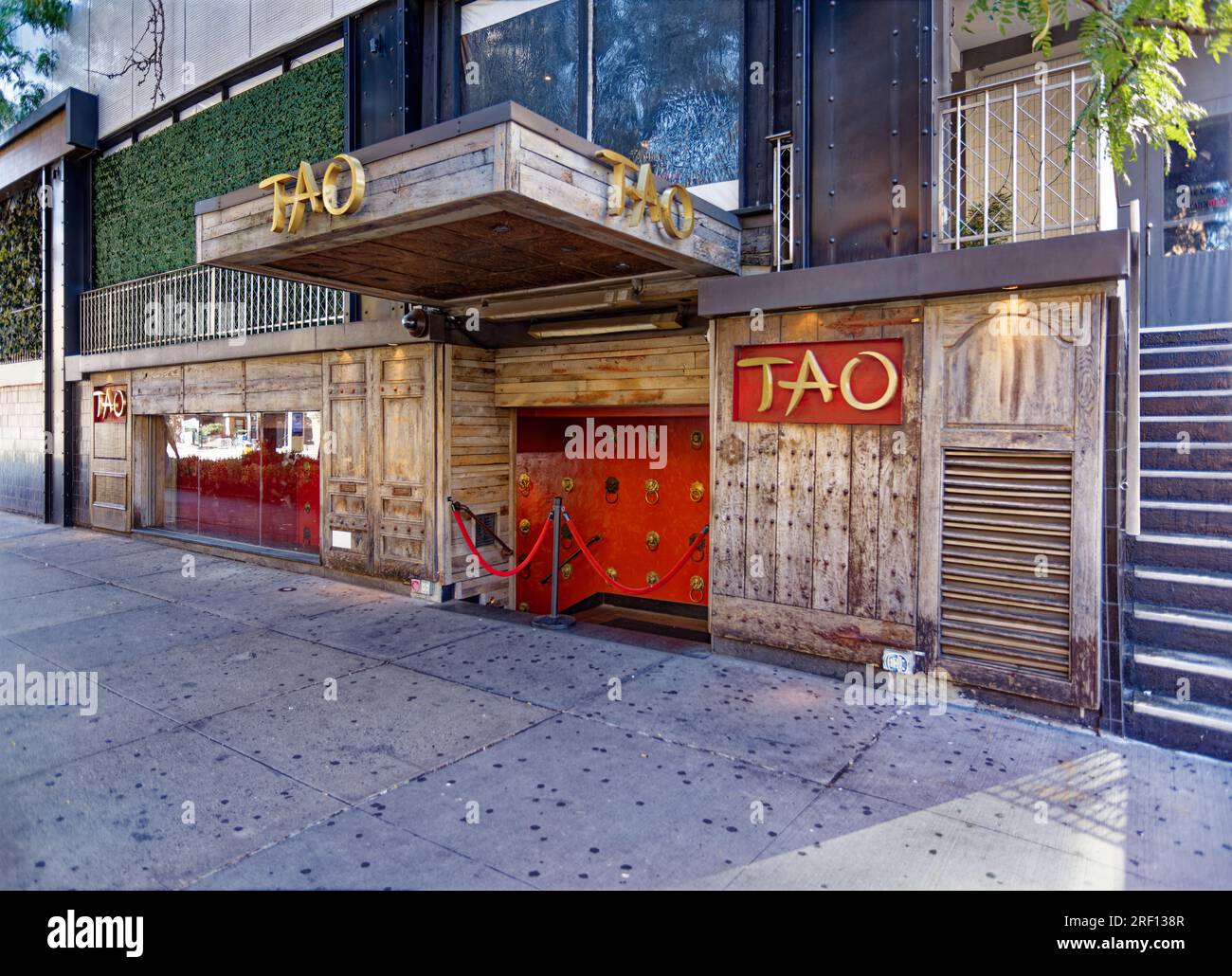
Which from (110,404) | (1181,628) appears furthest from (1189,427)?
(110,404)

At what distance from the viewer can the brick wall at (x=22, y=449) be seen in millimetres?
15274

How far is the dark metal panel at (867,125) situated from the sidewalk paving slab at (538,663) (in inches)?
145

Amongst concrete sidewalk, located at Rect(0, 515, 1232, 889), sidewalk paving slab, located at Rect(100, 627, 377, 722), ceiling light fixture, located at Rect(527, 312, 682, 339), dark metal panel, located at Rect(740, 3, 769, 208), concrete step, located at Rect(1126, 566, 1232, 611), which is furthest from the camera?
ceiling light fixture, located at Rect(527, 312, 682, 339)

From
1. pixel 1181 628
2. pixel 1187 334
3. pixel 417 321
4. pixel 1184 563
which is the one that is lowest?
pixel 1181 628

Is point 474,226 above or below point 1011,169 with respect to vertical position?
below

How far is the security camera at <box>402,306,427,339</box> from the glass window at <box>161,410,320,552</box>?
2.53 meters

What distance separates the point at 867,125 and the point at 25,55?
61.2ft

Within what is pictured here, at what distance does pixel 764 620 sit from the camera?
20.9 ft

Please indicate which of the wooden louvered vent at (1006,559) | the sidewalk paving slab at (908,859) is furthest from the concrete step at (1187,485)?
the sidewalk paving slab at (908,859)

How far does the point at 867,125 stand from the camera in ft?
19.8

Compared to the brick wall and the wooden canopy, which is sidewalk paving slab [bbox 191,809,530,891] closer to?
the wooden canopy

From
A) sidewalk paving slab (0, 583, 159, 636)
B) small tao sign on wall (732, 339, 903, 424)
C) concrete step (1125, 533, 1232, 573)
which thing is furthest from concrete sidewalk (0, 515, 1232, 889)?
small tao sign on wall (732, 339, 903, 424)

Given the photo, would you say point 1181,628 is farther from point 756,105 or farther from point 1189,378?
point 756,105

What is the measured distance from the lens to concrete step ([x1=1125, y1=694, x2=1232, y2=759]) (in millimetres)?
4539
